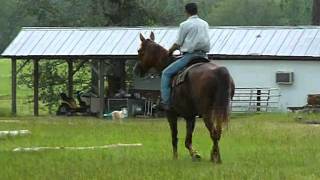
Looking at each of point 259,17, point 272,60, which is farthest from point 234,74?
point 259,17

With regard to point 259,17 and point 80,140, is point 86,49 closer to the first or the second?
point 80,140

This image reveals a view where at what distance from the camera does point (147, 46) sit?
42.5ft

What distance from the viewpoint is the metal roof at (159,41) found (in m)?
32.5

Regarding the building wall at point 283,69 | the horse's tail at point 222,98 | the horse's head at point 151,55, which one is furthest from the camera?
the building wall at point 283,69

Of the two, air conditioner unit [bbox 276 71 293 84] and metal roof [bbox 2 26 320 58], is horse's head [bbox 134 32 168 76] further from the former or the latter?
air conditioner unit [bbox 276 71 293 84]

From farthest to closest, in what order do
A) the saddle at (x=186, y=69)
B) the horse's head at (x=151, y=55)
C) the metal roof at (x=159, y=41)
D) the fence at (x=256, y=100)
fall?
1. the metal roof at (x=159, y=41)
2. the fence at (x=256, y=100)
3. the horse's head at (x=151, y=55)
4. the saddle at (x=186, y=69)

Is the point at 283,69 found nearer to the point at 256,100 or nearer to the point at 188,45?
the point at 256,100

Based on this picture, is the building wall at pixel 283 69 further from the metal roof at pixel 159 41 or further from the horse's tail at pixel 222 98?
the horse's tail at pixel 222 98

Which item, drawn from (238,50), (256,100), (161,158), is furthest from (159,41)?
(161,158)

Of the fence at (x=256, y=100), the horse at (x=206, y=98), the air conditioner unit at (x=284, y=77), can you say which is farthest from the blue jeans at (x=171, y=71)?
the fence at (x=256, y=100)

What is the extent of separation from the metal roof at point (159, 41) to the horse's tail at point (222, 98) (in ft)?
68.6

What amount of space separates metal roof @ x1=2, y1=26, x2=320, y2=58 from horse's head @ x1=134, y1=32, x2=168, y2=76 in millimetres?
19304

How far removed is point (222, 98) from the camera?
11.0 metres

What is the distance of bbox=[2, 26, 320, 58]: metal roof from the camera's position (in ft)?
107
